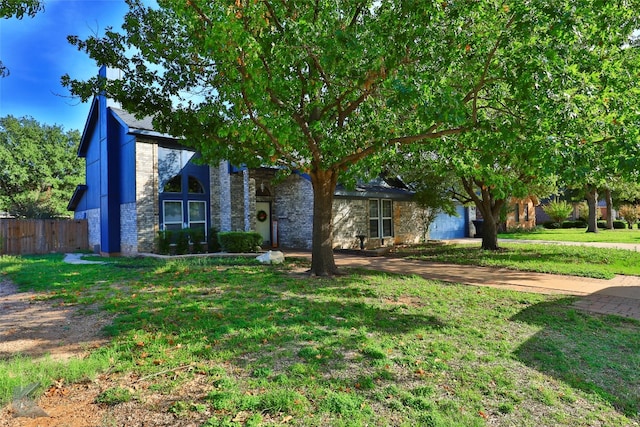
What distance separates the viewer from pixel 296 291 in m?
7.32

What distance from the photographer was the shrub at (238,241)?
1403cm

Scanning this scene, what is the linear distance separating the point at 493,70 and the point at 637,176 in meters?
2.71

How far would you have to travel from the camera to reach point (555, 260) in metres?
11.9

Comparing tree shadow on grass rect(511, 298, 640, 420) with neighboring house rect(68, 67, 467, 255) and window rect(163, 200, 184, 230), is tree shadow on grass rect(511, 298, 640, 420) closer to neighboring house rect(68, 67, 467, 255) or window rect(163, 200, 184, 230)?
neighboring house rect(68, 67, 467, 255)

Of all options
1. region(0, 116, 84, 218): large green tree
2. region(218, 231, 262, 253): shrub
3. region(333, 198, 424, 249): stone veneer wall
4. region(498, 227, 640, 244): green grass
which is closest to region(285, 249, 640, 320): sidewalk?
region(218, 231, 262, 253): shrub

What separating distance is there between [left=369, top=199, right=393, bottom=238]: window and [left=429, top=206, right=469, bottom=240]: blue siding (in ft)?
13.4

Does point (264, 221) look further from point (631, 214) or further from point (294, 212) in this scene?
point (631, 214)

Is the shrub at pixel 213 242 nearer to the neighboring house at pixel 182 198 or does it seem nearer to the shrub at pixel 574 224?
the neighboring house at pixel 182 198

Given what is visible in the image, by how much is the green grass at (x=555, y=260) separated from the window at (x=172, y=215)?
351 inches

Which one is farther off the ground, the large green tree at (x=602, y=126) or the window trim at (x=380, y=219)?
the large green tree at (x=602, y=126)

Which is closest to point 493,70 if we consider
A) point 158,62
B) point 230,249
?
point 158,62

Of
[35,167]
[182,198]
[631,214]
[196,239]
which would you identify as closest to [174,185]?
[182,198]

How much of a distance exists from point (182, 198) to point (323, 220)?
27.9ft

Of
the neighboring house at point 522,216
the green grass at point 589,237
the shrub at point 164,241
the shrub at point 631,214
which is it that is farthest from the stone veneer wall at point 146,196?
the shrub at point 631,214
